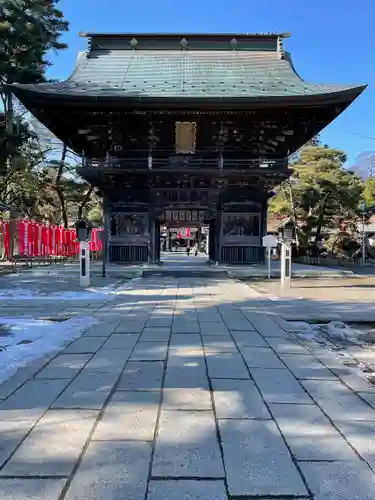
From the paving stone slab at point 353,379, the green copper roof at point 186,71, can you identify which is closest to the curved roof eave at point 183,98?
the green copper roof at point 186,71

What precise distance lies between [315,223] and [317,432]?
30.0 meters

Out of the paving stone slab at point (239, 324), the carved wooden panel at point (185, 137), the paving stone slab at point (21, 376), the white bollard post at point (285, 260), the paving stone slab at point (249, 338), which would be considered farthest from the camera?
the carved wooden panel at point (185, 137)

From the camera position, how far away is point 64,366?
4844 mm

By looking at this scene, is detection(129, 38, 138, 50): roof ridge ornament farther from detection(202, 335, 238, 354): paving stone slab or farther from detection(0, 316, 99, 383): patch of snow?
detection(202, 335, 238, 354): paving stone slab

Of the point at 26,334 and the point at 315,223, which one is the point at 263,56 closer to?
the point at 315,223

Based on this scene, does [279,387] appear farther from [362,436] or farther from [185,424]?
[185,424]

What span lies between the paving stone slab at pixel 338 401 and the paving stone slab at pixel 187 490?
1384 millimetres

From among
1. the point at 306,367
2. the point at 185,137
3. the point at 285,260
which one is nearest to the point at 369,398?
the point at 306,367

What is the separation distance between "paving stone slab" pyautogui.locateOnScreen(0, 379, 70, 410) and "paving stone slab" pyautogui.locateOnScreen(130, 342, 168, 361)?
1104 millimetres

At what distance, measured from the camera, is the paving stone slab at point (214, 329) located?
6.72m

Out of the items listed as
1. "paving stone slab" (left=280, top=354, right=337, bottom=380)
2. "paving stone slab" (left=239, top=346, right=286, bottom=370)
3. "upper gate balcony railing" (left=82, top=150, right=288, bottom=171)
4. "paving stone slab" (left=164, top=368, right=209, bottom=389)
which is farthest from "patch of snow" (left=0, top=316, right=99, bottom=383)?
"upper gate balcony railing" (left=82, top=150, right=288, bottom=171)

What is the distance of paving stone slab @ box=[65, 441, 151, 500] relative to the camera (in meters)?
→ 2.40

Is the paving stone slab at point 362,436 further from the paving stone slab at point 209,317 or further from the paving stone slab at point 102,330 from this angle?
the paving stone slab at point 209,317

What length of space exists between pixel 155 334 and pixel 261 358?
71.6 inches
